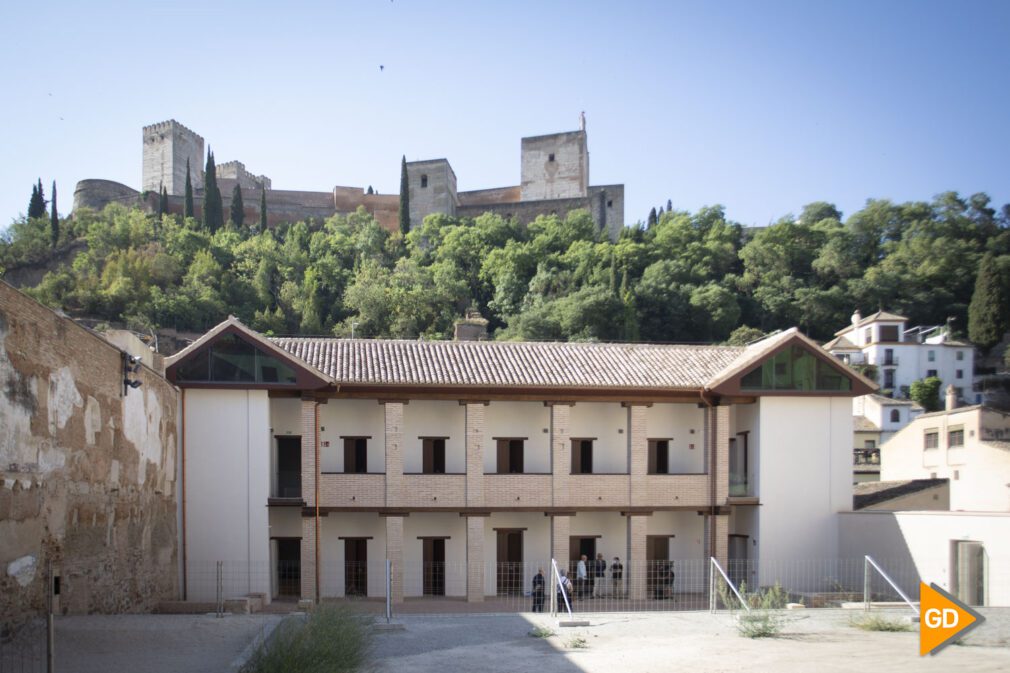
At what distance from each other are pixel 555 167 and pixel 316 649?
9117 cm

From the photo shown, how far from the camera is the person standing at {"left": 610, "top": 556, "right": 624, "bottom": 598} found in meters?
25.5

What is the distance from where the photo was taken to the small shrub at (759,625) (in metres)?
16.7

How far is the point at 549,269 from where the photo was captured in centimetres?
8281

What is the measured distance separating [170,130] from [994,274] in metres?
84.3

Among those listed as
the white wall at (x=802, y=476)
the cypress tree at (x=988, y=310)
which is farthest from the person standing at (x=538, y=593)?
the cypress tree at (x=988, y=310)

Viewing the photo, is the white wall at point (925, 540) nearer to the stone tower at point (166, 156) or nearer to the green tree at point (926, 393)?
the green tree at point (926, 393)

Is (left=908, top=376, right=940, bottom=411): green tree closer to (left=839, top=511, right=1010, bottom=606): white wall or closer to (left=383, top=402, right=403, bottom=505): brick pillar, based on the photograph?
(left=839, top=511, right=1010, bottom=606): white wall

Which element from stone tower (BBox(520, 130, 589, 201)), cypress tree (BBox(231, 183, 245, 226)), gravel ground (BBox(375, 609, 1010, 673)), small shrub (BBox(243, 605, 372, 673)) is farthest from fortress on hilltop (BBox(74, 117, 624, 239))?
small shrub (BBox(243, 605, 372, 673))

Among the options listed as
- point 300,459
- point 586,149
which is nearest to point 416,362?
point 300,459

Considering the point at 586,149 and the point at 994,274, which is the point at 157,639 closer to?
the point at 994,274

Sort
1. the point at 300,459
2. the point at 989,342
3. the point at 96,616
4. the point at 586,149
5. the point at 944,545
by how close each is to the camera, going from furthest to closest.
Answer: the point at 586,149 < the point at 989,342 < the point at 300,459 < the point at 944,545 < the point at 96,616

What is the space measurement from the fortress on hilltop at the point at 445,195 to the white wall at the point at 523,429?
72126mm

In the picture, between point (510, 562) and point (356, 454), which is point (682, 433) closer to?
point (510, 562)

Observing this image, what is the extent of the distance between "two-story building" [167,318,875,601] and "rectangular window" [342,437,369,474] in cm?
4
